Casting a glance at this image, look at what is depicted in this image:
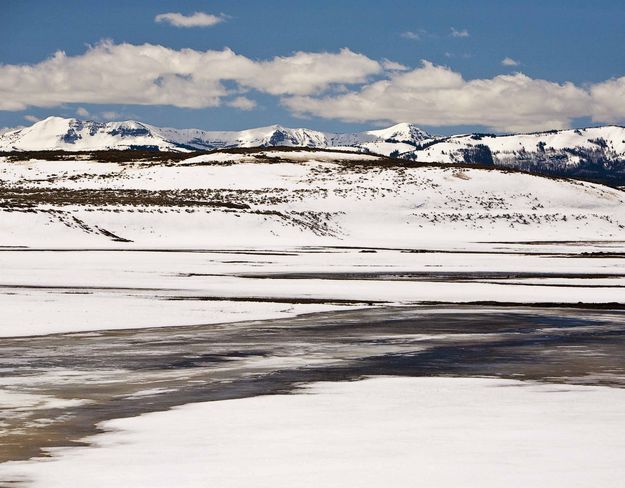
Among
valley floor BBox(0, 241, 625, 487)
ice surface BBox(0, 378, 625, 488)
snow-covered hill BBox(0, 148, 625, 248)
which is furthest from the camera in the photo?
snow-covered hill BBox(0, 148, 625, 248)

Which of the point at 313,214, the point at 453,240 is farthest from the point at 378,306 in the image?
the point at 313,214

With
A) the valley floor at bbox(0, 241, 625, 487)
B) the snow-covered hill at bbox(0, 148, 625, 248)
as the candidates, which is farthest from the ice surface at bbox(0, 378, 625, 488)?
the snow-covered hill at bbox(0, 148, 625, 248)

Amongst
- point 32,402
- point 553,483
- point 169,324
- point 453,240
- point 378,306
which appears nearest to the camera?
point 553,483

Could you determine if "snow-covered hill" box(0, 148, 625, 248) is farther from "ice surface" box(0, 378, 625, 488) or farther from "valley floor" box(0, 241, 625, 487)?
"ice surface" box(0, 378, 625, 488)

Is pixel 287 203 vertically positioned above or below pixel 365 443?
above

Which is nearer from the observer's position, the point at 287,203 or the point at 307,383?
the point at 307,383

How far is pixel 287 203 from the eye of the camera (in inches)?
4124

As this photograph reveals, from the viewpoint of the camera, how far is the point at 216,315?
30.2 meters

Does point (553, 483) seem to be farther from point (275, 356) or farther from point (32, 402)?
point (275, 356)

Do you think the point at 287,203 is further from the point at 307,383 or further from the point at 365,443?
the point at 365,443

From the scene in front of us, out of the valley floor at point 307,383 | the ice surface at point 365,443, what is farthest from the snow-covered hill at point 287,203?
the ice surface at point 365,443

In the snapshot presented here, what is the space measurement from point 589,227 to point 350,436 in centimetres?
9622

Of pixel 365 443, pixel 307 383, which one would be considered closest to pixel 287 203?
pixel 307 383

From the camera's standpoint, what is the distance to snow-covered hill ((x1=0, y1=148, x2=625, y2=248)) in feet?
265
